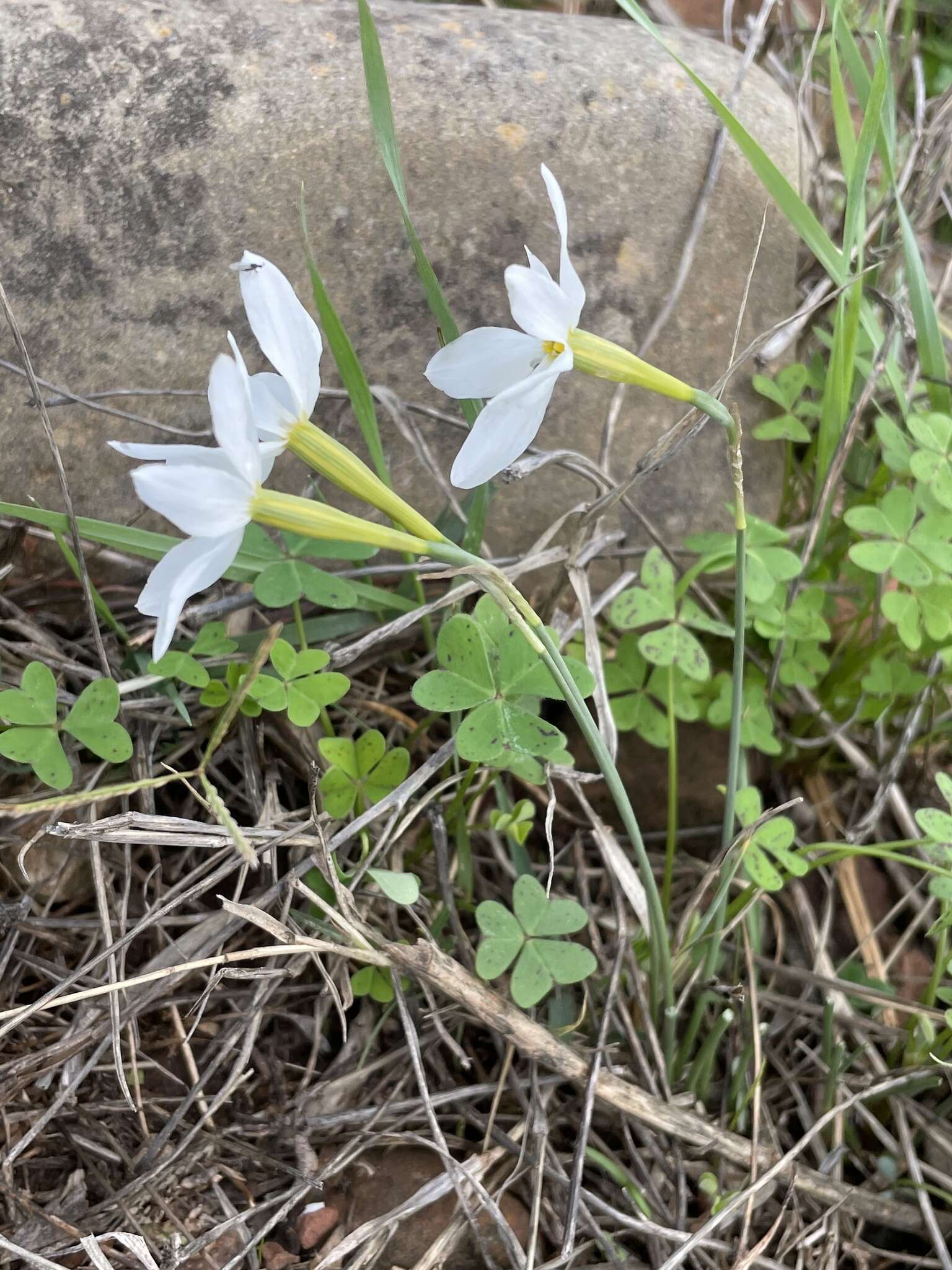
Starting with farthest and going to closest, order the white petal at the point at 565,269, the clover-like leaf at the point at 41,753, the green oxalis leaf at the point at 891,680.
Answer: the green oxalis leaf at the point at 891,680, the clover-like leaf at the point at 41,753, the white petal at the point at 565,269

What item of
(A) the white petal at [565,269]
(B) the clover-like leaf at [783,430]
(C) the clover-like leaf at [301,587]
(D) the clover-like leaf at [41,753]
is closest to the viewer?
(A) the white petal at [565,269]

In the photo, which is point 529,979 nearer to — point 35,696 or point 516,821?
point 516,821

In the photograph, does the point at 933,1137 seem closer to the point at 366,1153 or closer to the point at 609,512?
the point at 366,1153

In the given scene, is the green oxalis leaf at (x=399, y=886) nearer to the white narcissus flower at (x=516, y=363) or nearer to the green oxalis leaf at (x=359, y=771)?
the green oxalis leaf at (x=359, y=771)

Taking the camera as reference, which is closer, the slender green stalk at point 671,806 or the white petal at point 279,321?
the white petal at point 279,321

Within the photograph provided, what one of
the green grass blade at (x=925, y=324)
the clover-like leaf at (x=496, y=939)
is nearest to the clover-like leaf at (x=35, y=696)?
the clover-like leaf at (x=496, y=939)

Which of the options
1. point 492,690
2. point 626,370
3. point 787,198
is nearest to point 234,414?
point 626,370
